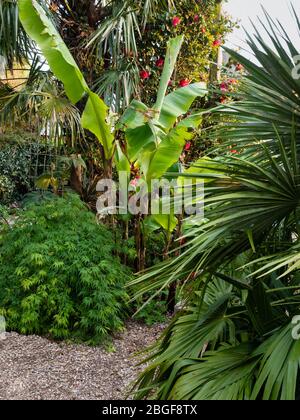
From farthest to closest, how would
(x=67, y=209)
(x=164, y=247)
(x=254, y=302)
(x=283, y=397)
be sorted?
1. (x=164, y=247)
2. (x=67, y=209)
3. (x=254, y=302)
4. (x=283, y=397)

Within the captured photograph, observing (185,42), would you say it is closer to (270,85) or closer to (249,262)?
(270,85)

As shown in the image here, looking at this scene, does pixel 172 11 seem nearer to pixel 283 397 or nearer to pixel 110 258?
pixel 110 258

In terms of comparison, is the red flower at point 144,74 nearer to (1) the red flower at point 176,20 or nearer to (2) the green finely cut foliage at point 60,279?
(1) the red flower at point 176,20

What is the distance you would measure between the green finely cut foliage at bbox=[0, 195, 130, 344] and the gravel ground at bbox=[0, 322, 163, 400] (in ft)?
0.62

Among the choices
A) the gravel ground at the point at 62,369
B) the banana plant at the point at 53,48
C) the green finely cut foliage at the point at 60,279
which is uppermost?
the banana plant at the point at 53,48

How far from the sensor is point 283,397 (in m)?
1.94

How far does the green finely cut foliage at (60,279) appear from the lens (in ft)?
15.6

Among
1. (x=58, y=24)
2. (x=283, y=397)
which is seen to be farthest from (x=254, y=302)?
(x=58, y=24)

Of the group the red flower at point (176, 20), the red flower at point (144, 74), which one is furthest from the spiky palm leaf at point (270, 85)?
the red flower at point (176, 20)

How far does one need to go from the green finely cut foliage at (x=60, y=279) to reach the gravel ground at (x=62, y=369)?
0.19 m

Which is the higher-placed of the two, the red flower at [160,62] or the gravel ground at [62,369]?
the red flower at [160,62]

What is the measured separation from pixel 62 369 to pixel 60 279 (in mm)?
1017

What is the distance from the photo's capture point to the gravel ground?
3822 mm

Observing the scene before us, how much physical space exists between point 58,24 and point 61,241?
4240 mm
